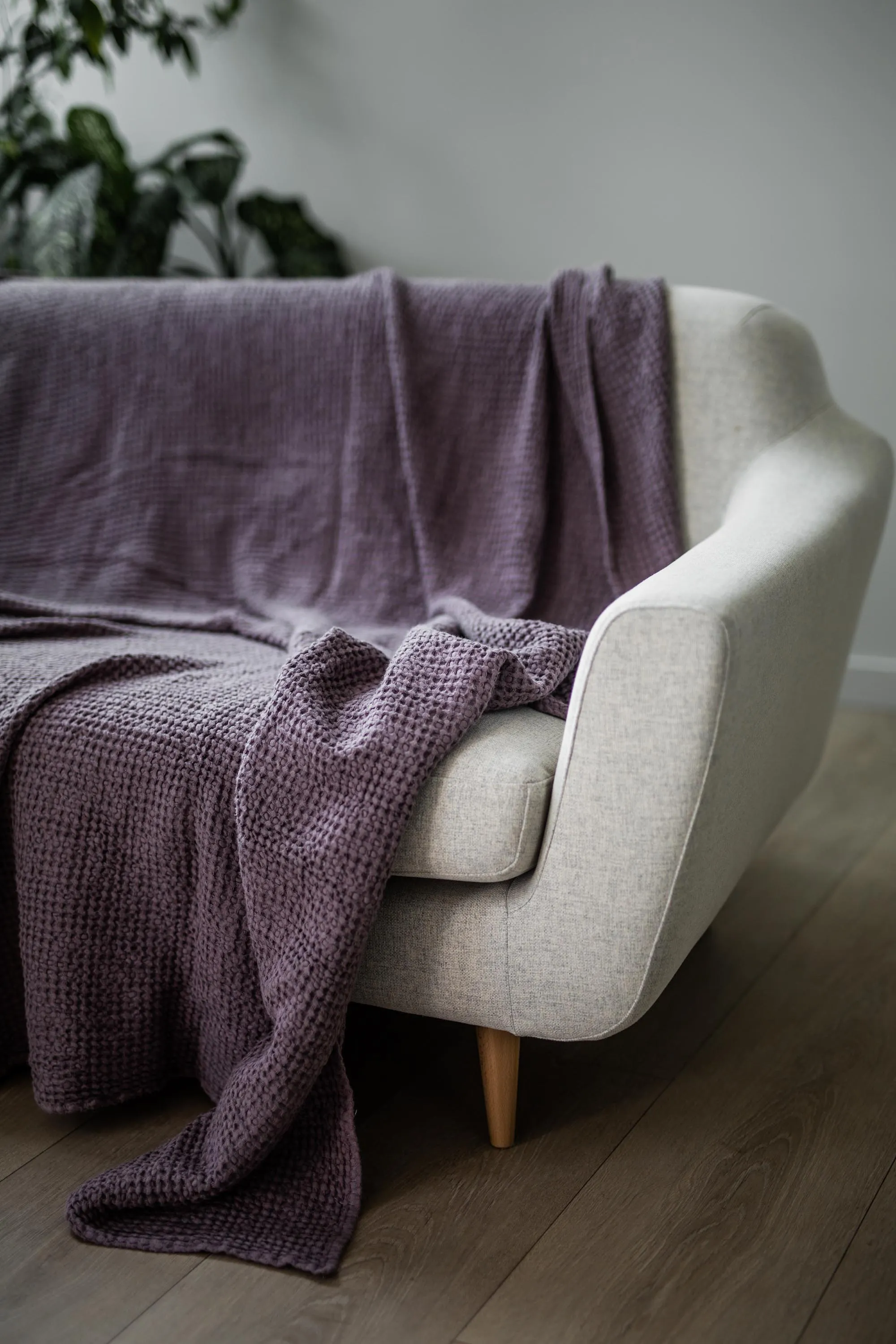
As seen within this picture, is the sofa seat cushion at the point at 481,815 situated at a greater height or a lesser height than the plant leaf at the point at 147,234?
lesser

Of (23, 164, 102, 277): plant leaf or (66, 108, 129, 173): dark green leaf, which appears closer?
(23, 164, 102, 277): plant leaf

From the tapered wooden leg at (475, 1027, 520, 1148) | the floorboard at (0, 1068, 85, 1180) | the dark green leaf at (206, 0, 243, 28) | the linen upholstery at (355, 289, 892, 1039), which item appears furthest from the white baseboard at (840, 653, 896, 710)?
the dark green leaf at (206, 0, 243, 28)

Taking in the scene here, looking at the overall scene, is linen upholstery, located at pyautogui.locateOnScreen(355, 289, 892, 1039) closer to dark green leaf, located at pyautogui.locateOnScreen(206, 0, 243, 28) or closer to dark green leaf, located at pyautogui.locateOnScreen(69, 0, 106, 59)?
dark green leaf, located at pyautogui.locateOnScreen(69, 0, 106, 59)

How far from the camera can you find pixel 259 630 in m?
1.70

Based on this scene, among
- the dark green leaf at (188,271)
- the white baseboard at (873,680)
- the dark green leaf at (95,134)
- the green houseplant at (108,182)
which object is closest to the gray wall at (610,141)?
the white baseboard at (873,680)

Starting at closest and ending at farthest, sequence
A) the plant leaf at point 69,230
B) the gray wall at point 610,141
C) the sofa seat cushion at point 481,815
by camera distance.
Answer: the sofa seat cushion at point 481,815, the gray wall at point 610,141, the plant leaf at point 69,230

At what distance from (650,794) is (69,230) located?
2020 mm

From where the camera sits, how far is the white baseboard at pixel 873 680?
8.60ft

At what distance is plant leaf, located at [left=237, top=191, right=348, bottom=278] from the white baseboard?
4.56 ft

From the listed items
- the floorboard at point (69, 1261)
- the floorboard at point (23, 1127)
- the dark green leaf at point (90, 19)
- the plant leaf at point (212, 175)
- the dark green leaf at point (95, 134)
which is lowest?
the floorboard at point (23, 1127)

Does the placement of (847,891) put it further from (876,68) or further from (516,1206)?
(876,68)

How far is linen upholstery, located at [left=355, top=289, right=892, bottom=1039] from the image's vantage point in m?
1.09

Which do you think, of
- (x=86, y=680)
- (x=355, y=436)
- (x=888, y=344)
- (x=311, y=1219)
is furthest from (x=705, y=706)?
(x=888, y=344)

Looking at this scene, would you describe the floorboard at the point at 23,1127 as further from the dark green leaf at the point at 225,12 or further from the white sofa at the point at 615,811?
the dark green leaf at the point at 225,12
